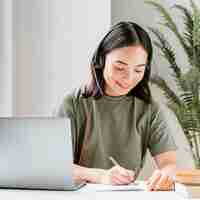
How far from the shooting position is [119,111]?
261 cm

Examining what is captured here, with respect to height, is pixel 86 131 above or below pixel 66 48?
below

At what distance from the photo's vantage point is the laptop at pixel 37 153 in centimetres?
183

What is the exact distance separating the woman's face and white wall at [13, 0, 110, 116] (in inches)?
33.2

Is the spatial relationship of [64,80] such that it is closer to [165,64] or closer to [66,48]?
[66,48]

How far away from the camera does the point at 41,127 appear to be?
1842 millimetres

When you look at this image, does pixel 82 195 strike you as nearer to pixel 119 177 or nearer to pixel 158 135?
pixel 119 177

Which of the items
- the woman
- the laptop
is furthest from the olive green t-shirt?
the laptop

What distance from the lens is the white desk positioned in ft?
5.53

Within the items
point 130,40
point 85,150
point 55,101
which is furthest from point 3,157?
point 55,101

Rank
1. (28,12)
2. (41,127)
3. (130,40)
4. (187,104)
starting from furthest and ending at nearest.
→ (187,104), (28,12), (130,40), (41,127)

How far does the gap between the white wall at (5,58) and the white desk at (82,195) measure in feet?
4.59

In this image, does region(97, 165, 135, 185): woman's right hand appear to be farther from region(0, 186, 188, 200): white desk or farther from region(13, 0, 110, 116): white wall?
region(13, 0, 110, 116): white wall

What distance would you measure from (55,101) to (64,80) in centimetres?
15

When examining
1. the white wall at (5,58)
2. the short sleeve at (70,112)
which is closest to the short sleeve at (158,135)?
the short sleeve at (70,112)
